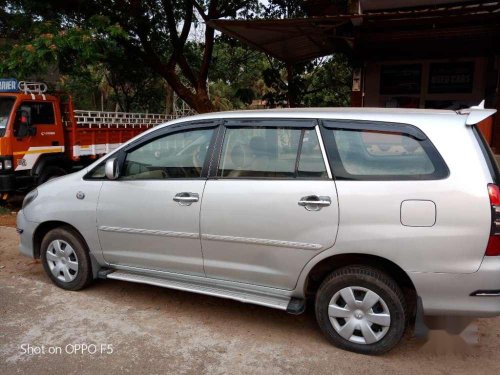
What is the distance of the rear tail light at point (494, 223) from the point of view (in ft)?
8.69

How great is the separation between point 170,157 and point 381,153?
5.75 feet

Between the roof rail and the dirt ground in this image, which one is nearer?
the roof rail

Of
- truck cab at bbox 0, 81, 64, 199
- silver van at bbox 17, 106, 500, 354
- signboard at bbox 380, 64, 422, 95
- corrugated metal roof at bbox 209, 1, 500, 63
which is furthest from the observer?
signboard at bbox 380, 64, 422, 95

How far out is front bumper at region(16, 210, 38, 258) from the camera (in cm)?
424

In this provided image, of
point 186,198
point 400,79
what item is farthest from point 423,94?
point 186,198

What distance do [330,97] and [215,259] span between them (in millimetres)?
16444

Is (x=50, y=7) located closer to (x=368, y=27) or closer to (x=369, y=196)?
(x=368, y=27)

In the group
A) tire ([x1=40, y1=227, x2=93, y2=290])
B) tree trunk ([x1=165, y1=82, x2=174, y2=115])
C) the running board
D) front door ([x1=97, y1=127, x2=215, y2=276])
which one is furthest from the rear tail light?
tree trunk ([x1=165, y1=82, x2=174, y2=115])

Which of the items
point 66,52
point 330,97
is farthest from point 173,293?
point 330,97

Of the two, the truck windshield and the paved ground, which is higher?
the truck windshield

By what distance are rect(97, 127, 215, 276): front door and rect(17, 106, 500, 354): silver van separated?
0.01 meters

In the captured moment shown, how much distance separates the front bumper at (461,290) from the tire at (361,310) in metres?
0.19

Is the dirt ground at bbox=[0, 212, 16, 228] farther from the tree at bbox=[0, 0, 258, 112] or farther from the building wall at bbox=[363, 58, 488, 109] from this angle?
the building wall at bbox=[363, 58, 488, 109]

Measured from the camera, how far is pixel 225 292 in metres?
3.42
